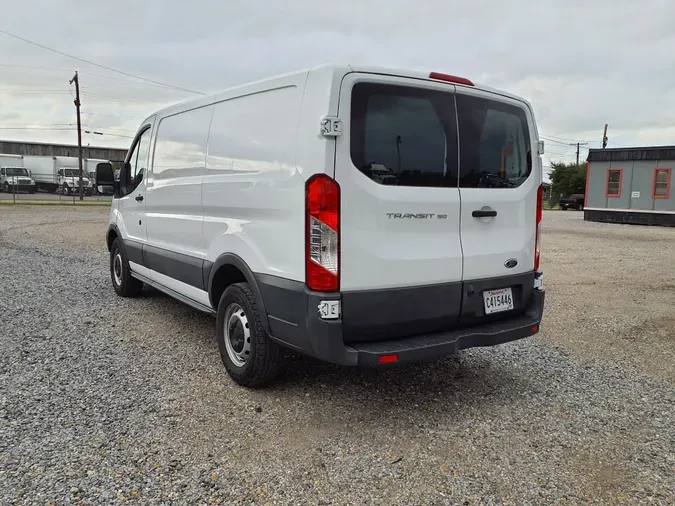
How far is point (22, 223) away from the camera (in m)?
17.8

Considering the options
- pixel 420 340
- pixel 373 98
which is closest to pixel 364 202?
pixel 373 98

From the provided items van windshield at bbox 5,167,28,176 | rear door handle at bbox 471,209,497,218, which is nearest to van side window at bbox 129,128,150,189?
rear door handle at bbox 471,209,497,218

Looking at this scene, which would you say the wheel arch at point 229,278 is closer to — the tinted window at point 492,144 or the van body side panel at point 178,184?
the van body side panel at point 178,184

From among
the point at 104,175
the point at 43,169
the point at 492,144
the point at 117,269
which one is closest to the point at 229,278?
the point at 492,144

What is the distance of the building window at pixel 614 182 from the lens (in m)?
24.0

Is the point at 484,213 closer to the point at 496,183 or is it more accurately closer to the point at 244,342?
the point at 496,183

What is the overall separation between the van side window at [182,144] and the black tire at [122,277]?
63.8 inches

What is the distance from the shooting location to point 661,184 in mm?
22594

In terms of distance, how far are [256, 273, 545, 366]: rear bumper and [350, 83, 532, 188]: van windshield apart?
756 millimetres

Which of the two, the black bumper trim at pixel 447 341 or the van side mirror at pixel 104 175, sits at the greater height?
the van side mirror at pixel 104 175

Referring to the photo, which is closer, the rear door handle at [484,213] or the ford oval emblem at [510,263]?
the rear door handle at [484,213]

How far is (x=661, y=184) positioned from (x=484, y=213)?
22884mm

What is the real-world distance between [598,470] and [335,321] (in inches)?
66.1

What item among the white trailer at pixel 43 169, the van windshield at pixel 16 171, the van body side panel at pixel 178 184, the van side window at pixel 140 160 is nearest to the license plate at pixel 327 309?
the van body side panel at pixel 178 184
